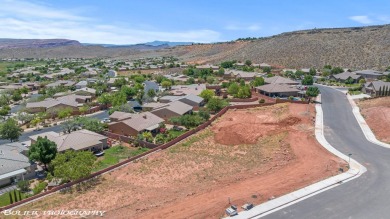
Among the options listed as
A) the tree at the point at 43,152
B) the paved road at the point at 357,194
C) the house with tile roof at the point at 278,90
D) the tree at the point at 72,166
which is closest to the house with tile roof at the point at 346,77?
the house with tile roof at the point at 278,90

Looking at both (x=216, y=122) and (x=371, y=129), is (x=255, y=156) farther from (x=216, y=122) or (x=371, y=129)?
(x=371, y=129)

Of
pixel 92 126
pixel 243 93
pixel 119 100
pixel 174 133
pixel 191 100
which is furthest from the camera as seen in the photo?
pixel 243 93

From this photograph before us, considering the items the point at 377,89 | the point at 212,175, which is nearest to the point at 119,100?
the point at 212,175

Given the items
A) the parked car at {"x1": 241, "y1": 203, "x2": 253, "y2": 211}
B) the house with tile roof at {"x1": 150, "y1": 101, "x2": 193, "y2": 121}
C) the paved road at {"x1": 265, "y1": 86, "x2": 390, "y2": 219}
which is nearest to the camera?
the paved road at {"x1": 265, "y1": 86, "x2": 390, "y2": 219}

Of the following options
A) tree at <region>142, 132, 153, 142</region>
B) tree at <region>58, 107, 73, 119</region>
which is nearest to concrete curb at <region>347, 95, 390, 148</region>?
tree at <region>142, 132, 153, 142</region>

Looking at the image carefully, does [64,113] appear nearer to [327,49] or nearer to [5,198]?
[5,198]

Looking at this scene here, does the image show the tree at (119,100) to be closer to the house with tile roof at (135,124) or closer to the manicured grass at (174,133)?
the house with tile roof at (135,124)

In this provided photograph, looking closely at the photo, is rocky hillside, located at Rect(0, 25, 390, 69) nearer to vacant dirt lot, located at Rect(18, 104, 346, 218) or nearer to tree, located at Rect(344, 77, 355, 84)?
tree, located at Rect(344, 77, 355, 84)
